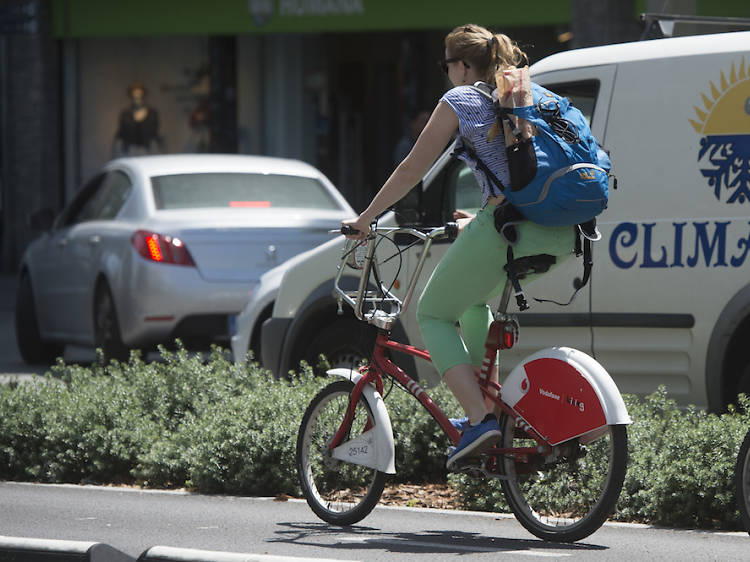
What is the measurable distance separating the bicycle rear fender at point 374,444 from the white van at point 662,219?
93 centimetres

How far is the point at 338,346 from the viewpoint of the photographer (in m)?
8.39

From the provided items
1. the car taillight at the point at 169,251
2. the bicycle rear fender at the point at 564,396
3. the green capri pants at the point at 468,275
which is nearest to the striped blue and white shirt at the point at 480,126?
the green capri pants at the point at 468,275

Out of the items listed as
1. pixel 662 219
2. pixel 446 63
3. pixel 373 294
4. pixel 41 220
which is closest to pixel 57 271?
pixel 41 220

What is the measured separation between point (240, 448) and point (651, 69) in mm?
2566

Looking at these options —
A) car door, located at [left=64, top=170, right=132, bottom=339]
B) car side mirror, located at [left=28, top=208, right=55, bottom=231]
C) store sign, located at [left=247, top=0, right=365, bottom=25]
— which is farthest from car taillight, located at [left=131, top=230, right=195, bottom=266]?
store sign, located at [left=247, top=0, right=365, bottom=25]

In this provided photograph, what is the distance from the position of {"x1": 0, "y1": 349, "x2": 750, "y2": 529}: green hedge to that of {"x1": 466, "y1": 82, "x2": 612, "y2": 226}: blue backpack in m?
1.07

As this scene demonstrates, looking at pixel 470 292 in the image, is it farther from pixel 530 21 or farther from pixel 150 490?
pixel 530 21

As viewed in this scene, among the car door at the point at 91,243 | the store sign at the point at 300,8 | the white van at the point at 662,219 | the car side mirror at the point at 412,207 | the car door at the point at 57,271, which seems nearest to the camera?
the white van at the point at 662,219

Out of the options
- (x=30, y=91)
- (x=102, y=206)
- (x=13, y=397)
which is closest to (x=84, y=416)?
(x=13, y=397)

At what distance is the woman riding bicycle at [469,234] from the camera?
5473 mm

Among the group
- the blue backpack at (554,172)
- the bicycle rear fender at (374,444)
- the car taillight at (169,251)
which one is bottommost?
the car taillight at (169,251)

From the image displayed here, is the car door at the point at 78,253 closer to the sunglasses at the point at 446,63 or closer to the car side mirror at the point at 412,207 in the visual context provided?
the car side mirror at the point at 412,207

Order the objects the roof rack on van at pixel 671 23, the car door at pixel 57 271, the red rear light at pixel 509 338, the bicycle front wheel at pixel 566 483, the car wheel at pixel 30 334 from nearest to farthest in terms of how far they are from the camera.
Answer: the bicycle front wheel at pixel 566 483
the red rear light at pixel 509 338
the roof rack on van at pixel 671 23
the car door at pixel 57 271
the car wheel at pixel 30 334

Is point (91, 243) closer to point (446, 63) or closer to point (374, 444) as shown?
point (374, 444)
